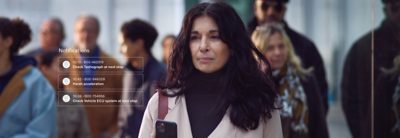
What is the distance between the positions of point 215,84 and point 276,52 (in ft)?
5.69

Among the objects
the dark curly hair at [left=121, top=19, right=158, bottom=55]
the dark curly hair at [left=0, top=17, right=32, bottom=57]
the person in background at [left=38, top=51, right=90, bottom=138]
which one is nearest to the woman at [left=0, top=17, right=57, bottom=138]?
the dark curly hair at [left=0, top=17, right=32, bottom=57]

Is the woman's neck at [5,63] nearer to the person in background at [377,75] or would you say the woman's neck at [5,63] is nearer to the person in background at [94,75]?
the person in background at [94,75]

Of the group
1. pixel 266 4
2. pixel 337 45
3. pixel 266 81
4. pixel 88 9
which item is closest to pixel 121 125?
pixel 88 9

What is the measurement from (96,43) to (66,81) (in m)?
0.47

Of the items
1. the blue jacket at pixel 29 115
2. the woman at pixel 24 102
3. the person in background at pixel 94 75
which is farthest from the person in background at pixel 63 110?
the blue jacket at pixel 29 115

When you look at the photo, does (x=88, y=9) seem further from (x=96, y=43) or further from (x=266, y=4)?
(x=266, y=4)

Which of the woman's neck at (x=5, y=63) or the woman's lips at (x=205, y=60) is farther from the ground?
the woman's lips at (x=205, y=60)

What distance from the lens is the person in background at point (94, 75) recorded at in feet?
18.1

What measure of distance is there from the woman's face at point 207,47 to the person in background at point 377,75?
89.9 inches

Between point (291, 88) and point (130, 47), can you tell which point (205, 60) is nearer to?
point (291, 88)

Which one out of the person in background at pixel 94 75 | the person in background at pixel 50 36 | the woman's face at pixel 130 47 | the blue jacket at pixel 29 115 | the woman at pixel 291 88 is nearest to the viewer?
the blue jacket at pixel 29 115

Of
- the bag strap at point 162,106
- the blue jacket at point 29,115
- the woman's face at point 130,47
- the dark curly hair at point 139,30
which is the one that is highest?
the dark curly hair at point 139,30

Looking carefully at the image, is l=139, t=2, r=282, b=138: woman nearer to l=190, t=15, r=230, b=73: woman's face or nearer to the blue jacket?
l=190, t=15, r=230, b=73: woman's face

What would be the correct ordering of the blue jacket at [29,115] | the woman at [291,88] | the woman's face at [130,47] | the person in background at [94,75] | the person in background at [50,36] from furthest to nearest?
the person in background at [50,36], the woman's face at [130,47], the person in background at [94,75], the woman at [291,88], the blue jacket at [29,115]
